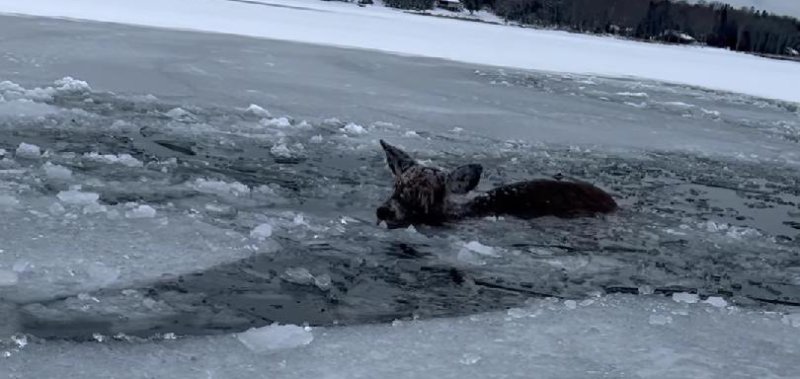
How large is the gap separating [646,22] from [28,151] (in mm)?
61596

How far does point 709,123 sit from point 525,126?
3484mm

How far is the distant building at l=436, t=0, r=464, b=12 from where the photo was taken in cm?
6500

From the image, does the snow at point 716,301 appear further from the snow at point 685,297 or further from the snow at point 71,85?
the snow at point 71,85

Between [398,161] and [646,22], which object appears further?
[646,22]

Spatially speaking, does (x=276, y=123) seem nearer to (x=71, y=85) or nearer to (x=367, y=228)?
(x=71, y=85)

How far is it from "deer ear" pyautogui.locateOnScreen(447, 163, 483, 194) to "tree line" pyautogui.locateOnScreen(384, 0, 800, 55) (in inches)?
2049

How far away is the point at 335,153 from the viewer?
7.00m

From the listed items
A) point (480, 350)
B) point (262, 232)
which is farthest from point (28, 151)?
point (480, 350)

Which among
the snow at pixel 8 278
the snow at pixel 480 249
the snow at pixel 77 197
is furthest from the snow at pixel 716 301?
the snow at pixel 77 197

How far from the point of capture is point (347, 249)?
4.41 m

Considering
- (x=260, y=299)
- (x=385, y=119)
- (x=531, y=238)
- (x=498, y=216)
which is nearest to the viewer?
(x=260, y=299)

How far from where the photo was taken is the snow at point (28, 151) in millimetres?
5722

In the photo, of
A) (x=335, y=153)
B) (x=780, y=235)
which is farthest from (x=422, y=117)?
(x=780, y=235)

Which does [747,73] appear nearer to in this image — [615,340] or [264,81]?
Answer: [264,81]
